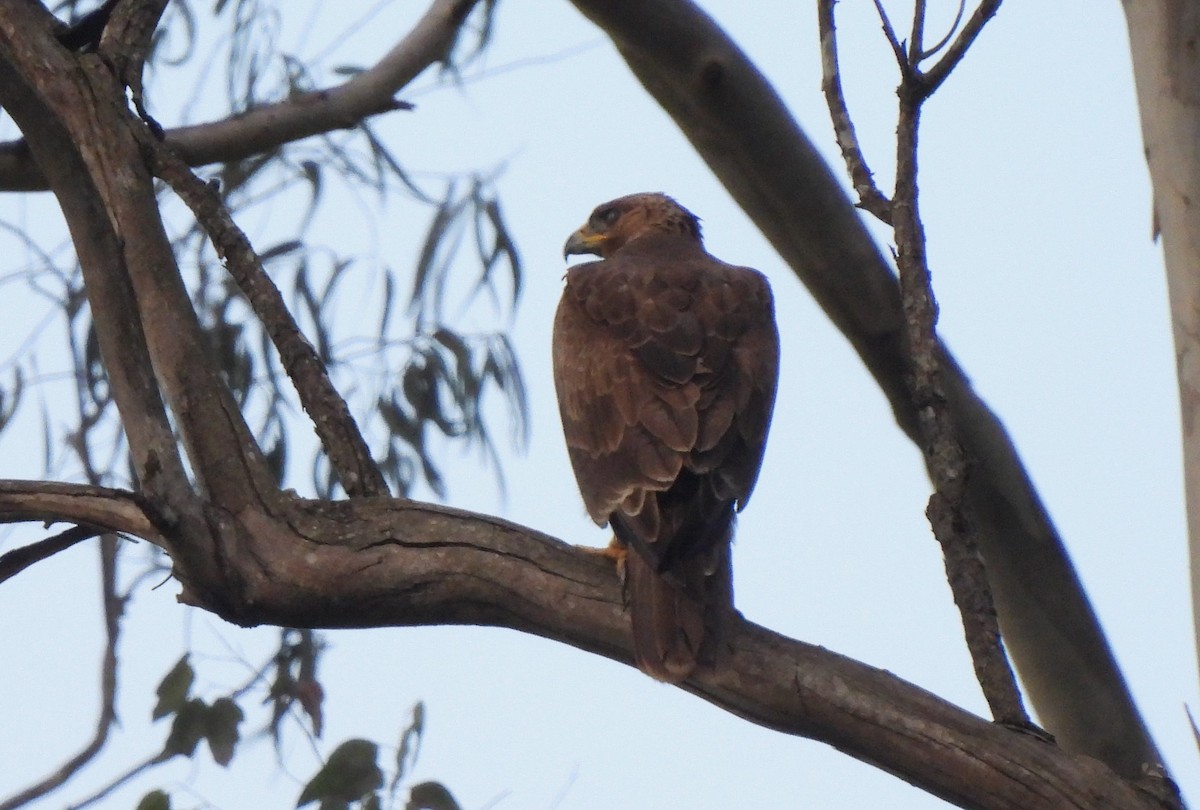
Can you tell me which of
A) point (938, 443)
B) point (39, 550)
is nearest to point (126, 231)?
point (39, 550)

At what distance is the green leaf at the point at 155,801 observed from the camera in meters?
4.06

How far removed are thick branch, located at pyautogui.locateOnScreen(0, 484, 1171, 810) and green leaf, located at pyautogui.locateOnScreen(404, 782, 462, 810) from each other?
107cm

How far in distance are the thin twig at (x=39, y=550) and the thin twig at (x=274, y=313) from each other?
55cm

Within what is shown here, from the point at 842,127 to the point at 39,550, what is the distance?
6.06ft

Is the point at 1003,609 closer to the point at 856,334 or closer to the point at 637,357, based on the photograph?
the point at 856,334

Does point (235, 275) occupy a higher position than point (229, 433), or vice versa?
point (235, 275)

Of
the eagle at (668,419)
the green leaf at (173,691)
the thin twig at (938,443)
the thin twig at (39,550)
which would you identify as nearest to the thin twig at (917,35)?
the thin twig at (938,443)

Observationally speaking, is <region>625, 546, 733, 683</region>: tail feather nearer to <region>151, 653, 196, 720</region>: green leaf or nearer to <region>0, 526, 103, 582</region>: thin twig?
<region>0, 526, 103, 582</region>: thin twig

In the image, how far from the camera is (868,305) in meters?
4.60

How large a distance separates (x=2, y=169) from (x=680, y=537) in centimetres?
273

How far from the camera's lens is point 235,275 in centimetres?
373

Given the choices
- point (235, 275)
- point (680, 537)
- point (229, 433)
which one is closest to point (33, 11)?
point (235, 275)

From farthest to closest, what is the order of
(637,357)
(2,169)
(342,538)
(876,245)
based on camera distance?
(2,169) → (876,245) → (637,357) → (342,538)

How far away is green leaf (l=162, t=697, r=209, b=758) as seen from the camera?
15.2 ft
